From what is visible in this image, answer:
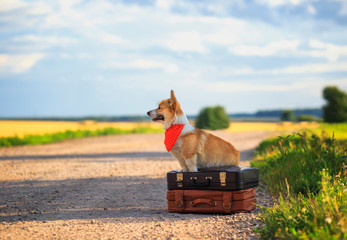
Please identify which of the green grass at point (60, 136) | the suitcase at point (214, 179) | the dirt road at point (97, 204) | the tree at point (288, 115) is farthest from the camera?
the tree at point (288, 115)

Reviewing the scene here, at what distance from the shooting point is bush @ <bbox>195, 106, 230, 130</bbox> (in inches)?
964

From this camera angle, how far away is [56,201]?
23.5 ft

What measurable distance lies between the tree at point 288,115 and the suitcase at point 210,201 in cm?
2704

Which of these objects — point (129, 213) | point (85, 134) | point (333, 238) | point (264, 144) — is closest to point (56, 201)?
point (129, 213)

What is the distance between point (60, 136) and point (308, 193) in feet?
59.7

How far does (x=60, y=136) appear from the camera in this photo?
22.0m

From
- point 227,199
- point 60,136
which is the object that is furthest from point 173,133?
point 60,136

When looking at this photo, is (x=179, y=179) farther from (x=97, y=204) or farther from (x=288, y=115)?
(x=288, y=115)

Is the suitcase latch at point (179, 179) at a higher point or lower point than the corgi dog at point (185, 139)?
lower

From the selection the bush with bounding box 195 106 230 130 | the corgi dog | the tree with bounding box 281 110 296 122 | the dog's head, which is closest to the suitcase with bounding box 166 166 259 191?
the corgi dog

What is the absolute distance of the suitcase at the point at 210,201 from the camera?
584 cm

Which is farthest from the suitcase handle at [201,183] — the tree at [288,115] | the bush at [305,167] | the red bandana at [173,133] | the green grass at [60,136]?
the tree at [288,115]

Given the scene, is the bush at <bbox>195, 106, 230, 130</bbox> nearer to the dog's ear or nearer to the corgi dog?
the corgi dog

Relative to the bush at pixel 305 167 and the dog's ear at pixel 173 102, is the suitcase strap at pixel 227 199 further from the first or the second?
the dog's ear at pixel 173 102
